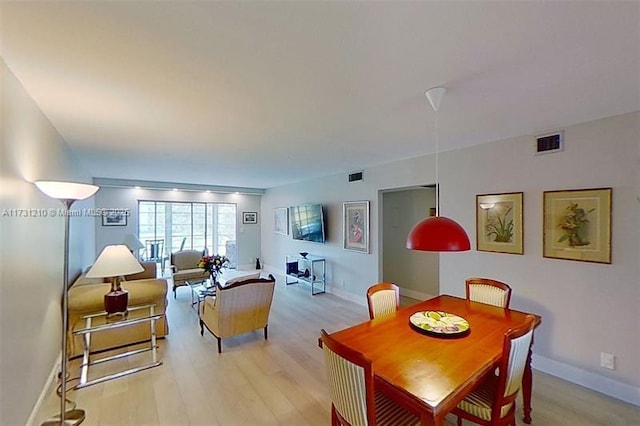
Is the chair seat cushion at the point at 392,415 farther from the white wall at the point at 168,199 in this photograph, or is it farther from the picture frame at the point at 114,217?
the picture frame at the point at 114,217

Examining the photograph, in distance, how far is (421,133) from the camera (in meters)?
3.08

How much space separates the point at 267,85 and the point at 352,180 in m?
3.53

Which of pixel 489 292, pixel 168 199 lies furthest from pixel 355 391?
pixel 168 199

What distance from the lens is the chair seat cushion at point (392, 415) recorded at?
1.57m

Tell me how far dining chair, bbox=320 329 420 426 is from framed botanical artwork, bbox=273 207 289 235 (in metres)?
5.96

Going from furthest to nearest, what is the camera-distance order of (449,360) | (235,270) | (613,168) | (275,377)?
1. (235,270)
2. (275,377)
3. (613,168)
4. (449,360)

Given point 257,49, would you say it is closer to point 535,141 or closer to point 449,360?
point 449,360

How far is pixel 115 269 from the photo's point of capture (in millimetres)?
2703

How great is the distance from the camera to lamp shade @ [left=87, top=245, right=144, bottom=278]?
266cm

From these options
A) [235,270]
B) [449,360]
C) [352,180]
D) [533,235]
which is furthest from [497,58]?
[235,270]

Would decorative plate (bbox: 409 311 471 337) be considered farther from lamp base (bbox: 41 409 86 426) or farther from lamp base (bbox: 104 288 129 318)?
lamp base (bbox: 104 288 129 318)

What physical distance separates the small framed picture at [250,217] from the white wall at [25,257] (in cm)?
572

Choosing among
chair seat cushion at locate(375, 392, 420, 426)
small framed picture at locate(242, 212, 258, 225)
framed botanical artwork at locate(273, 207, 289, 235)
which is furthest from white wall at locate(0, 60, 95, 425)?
small framed picture at locate(242, 212, 258, 225)

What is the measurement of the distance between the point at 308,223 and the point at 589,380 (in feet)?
15.8
